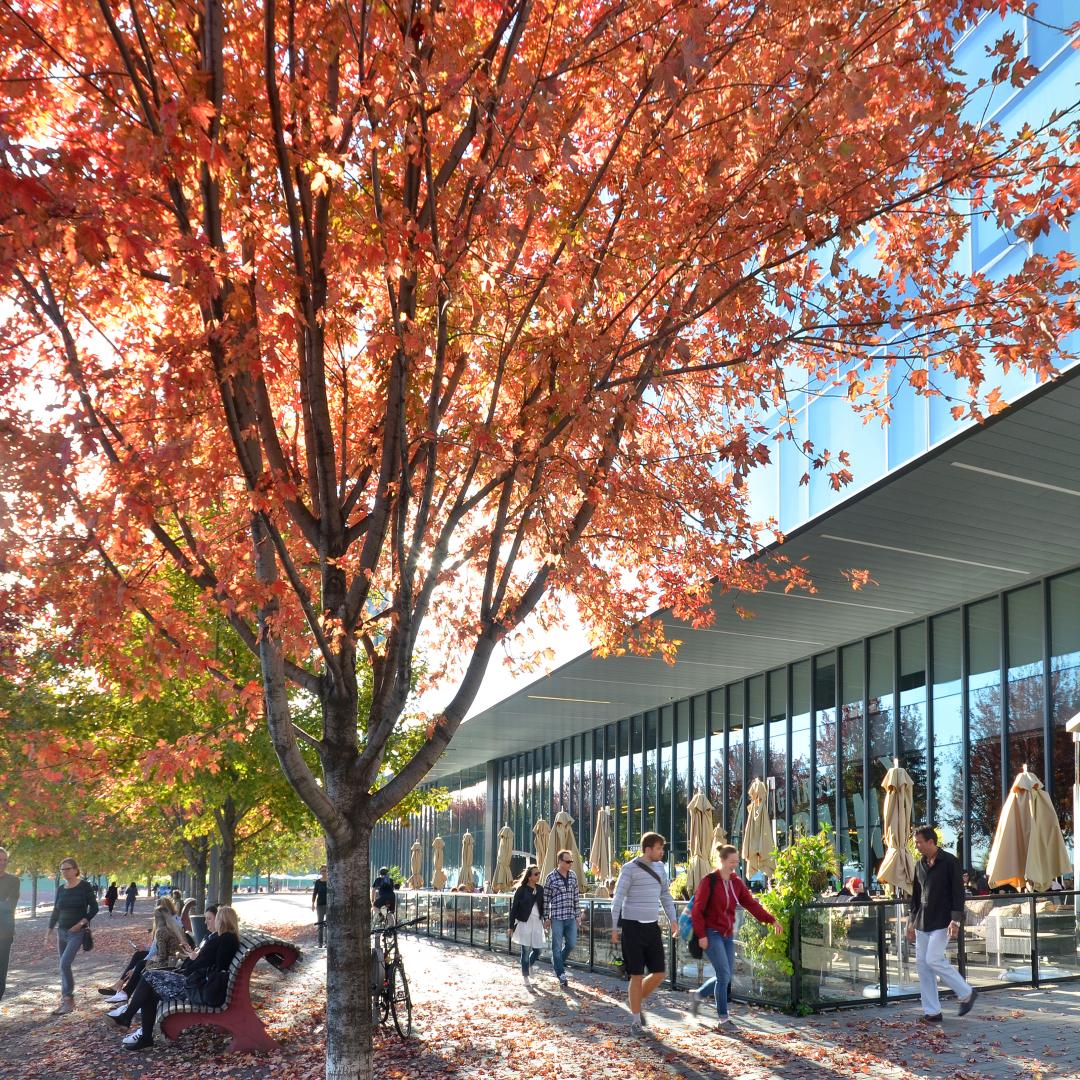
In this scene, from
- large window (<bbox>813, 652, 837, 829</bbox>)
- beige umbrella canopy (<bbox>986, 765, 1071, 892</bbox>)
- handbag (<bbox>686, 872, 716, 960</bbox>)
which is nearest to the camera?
handbag (<bbox>686, 872, 716, 960</bbox>)

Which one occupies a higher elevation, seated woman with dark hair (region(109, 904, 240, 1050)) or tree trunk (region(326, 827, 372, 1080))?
tree trunk (region(326, 827, 372, 1080))

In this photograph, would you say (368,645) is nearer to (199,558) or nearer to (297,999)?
(199,558)

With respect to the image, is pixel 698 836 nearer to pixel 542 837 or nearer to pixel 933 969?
pixel 542 837

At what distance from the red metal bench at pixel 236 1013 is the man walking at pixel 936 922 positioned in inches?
231

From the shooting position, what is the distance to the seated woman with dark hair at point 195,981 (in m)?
10.9

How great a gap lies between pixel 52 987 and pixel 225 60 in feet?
53.3

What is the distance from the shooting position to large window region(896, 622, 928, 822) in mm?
20562

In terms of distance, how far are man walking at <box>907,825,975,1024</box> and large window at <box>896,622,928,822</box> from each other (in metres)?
10.3

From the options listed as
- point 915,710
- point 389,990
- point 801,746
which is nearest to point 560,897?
point 389,990

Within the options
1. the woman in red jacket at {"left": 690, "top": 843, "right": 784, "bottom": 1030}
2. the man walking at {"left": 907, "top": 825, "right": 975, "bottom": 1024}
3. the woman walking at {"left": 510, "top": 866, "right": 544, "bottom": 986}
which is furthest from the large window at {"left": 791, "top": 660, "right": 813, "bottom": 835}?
the man walking at {"left": 907, "top": 825, "right": 975, "bottom": 1024}

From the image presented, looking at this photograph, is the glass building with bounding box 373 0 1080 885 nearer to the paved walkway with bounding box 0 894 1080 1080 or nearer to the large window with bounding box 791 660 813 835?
the large window with bounding box 791 660 813 835

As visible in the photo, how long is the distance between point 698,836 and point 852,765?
3.42 metres

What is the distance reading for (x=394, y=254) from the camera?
6.35m

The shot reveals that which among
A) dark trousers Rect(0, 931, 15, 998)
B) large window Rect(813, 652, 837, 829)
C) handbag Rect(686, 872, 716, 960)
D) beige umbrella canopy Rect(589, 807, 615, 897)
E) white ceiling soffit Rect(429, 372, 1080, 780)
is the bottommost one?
beige umbrella canopy Rect(589, 807, 615, 897)
